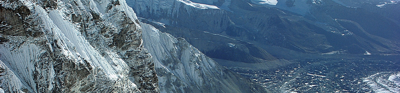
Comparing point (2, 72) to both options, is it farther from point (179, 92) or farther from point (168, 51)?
point (168, 51)

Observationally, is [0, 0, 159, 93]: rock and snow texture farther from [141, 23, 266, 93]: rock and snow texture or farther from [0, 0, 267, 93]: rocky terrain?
[141, 23, 266, 93]: rock and snow texture

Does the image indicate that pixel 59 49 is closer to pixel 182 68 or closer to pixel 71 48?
pixel 71 48

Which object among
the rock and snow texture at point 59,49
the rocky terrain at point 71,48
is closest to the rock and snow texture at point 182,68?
the rocky terrain at point 71,48

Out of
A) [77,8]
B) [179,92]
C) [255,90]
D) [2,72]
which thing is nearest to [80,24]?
[77,8]

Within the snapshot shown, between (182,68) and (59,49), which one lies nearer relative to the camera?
(59,49)

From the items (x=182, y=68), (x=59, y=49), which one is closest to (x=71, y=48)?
(x=59, y=49)

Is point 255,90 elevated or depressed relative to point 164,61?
depressed
